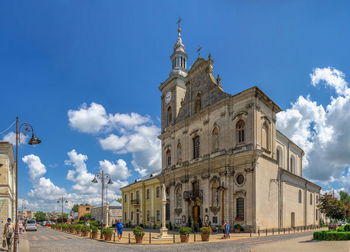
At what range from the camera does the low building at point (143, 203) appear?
4756 centimetres

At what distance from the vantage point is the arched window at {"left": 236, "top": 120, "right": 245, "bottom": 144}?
33531 millimetres

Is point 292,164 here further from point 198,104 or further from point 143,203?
point 143,203

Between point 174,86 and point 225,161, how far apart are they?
16.0 m

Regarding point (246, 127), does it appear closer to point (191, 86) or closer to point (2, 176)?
point (191, 86)

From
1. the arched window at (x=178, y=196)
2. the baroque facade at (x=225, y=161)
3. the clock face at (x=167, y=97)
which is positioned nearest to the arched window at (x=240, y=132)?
the baroque facade at (x=225, y=161)

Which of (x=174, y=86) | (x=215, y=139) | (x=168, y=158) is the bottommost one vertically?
(x=168, y=158)

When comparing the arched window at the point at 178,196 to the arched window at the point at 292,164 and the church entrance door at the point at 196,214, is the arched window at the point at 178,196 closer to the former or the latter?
the church entrance door at the point at 196,214

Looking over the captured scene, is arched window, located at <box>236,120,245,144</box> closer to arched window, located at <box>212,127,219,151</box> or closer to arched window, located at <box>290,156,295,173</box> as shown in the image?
arched window, located at <box>212,127,219,151</box>

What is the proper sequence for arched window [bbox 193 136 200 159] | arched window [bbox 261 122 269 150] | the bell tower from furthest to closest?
the bell tower, arched window [bbox 193 136 200 159], arched window [bbox 261 122 269 150]

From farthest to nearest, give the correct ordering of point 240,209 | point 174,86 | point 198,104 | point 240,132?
point 174,86 → point 198,104 → point 240,132 → point 240,209

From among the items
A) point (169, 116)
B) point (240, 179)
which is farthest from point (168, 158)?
point (240, 179)

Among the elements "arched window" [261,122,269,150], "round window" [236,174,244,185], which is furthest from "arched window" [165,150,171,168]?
"arched window" [261,122,269,150]

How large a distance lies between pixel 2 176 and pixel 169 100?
78.0 feet

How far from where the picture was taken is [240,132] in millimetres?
33812
